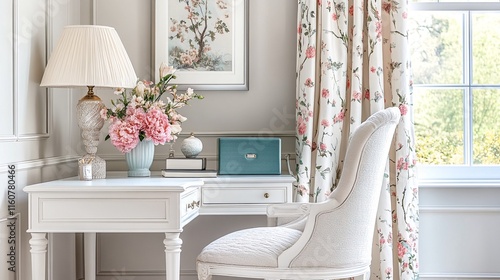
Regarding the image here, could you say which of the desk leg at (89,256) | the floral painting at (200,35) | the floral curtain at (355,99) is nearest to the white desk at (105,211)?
the desk leg at (89,256)

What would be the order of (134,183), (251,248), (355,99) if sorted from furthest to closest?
(355,99) → (134,183) → (251,248)

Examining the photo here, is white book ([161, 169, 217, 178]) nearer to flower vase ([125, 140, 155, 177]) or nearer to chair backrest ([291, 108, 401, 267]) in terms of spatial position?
flower vase ([125, 140, 155, 177])

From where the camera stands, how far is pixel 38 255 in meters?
2.48

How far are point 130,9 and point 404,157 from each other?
1.59 meters

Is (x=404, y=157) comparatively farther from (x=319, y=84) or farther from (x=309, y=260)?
(x=309, y=260)

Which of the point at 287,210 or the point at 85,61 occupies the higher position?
the point at 85,61

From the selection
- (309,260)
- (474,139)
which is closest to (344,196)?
(309,260)

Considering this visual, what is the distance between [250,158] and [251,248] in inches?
26.8

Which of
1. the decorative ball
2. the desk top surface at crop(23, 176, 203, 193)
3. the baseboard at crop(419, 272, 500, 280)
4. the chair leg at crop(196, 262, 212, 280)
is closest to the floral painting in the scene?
the decorative ball

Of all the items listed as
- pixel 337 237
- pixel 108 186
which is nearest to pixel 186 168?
pixel 108 186

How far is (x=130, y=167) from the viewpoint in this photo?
3027mm

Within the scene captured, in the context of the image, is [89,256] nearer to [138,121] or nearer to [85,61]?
[138,121]

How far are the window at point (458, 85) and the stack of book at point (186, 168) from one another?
128 cm

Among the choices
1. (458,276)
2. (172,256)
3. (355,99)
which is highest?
(355,99)
